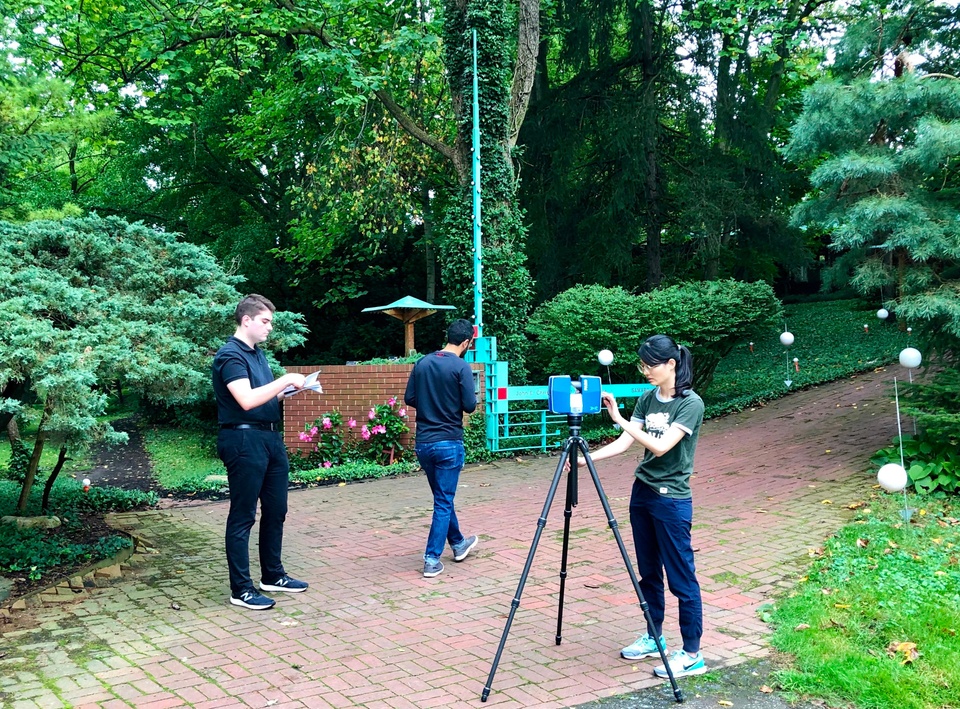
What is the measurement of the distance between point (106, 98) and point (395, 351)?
9331 millimetres

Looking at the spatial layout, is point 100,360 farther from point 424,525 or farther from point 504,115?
point 504,115

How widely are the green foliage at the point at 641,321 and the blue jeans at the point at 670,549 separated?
8.69 m

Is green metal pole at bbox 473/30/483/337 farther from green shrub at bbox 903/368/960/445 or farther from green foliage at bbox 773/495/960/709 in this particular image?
green foliage at bbox 773/495/960/709

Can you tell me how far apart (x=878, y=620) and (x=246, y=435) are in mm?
3907

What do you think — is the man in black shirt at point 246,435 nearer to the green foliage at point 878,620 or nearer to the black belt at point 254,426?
the black belt at point 254,426

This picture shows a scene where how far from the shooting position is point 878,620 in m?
4.77

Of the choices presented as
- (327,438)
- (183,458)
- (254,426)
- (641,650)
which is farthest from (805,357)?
(254,426)

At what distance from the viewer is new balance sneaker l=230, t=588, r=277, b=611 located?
17.4ft

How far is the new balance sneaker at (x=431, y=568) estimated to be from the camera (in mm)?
5969

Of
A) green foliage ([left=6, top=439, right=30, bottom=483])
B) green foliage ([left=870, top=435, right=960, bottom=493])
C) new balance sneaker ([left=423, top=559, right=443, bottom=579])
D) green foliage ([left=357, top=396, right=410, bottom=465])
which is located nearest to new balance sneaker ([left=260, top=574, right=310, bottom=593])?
new balance sneaker ([left=423, top=559, right=443, bottom=579])

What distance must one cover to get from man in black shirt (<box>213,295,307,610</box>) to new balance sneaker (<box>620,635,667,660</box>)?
7.53 ft

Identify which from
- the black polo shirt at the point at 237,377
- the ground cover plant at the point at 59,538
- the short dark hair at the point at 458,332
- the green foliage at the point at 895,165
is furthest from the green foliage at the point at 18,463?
the green foliage at the point at 895,165

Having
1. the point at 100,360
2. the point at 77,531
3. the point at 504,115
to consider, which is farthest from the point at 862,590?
the point at 504,115

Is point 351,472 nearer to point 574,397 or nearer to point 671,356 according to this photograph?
point 574,397
